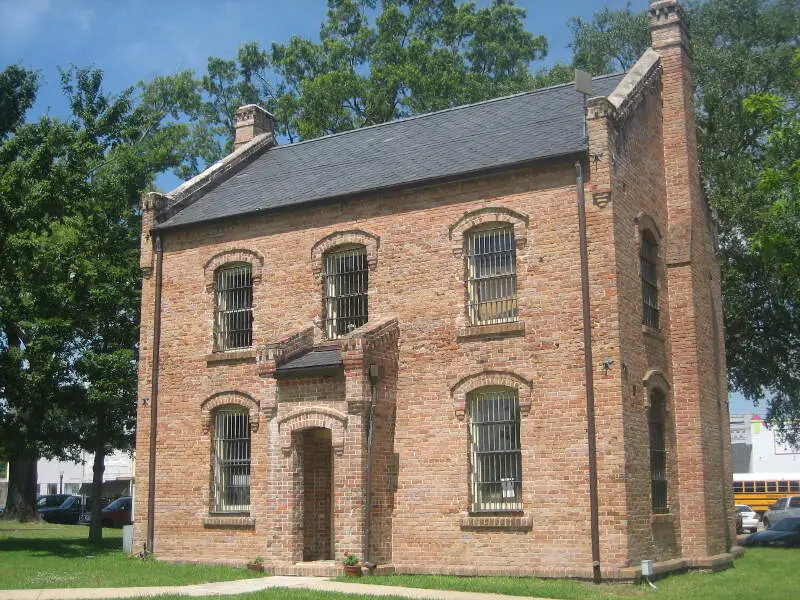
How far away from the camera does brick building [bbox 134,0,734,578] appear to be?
53.5 feet

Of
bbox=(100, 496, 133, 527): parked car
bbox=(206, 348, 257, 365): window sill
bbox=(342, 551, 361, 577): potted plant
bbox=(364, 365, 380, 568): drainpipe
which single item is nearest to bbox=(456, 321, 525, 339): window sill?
bbox=(364, 365, 380, 568): drainpipe

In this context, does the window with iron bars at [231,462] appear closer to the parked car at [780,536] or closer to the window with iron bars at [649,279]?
the window with iron bars at [649,279]

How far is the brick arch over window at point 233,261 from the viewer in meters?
20.2

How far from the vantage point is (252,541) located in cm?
1884

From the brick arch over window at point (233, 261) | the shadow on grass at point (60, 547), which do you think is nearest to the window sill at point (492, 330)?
the brick arch over window at point (233, 261)

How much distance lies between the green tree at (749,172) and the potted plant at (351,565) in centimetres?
1340

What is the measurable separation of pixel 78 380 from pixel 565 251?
14082 mm

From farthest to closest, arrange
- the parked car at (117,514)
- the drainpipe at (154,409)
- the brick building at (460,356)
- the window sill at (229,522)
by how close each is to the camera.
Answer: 1. the parked car at (117,514)
2. the drainpipe at (154,409)
3. the window sill at (229,522)
4. the brick building at (460,356)

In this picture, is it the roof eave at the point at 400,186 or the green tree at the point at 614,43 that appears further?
the green tree at the point at 614,43

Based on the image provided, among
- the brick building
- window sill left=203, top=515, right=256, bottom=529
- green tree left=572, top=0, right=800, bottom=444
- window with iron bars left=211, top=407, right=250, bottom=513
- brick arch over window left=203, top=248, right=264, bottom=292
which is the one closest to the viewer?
the brick building

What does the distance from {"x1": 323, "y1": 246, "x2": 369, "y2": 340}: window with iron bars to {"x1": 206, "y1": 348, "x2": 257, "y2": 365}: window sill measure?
183cm

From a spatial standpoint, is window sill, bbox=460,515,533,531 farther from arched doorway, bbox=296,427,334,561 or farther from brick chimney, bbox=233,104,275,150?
brick chimney, bbox=233,104,275,150

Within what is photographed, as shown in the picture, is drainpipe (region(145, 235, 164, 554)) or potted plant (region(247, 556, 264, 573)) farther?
drainpipe (region(145, 235, 164, 554))

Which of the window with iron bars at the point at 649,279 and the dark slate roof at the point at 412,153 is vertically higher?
the dark slate roof at the point at 412,153
